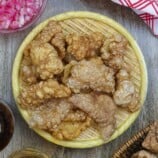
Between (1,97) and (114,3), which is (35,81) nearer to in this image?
(1,97)

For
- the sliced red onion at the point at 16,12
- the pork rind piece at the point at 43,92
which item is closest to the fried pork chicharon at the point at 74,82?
the pork rind piece at the point at 43,92

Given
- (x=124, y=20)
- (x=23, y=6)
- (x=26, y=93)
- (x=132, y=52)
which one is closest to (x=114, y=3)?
(x=124, y=20)

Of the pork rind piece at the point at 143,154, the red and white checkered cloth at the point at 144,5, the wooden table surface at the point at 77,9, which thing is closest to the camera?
the pork rind piece at the point at 143,154

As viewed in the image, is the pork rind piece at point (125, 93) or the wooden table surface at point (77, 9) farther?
the wooden table surface at point (77, 9)

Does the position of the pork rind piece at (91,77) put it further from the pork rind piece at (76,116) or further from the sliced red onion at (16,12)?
the sliced red onion at (16,12)

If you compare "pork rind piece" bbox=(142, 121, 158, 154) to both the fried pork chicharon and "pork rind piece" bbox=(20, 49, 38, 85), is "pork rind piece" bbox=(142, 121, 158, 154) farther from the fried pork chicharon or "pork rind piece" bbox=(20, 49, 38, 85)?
"pork rind piece" bbox=(20, 49, 38, 85)

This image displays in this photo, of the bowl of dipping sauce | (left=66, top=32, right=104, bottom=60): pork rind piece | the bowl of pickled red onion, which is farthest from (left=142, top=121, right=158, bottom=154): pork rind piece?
the bowl of pickled red onion
